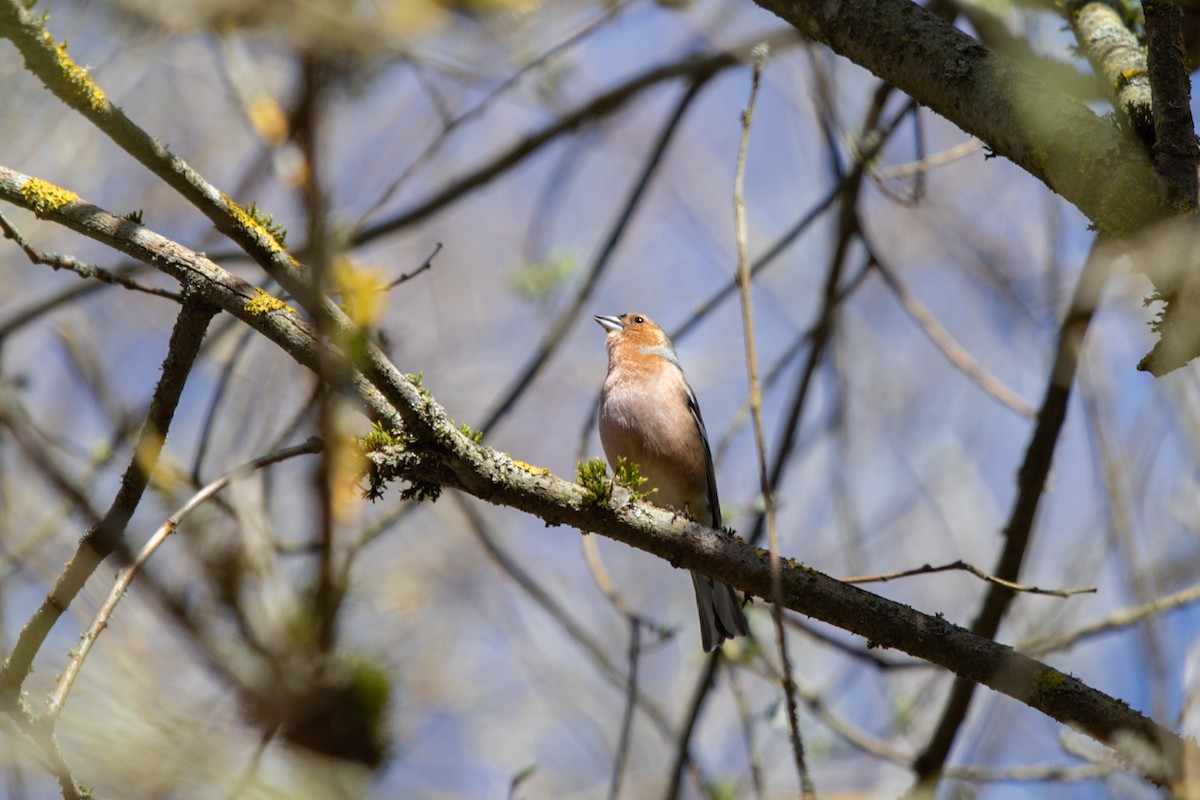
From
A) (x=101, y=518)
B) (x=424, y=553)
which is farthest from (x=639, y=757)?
(x=101, y=518)

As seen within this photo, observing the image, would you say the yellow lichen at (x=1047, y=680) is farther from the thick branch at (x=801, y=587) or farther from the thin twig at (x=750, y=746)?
the thin twig at (x=750, y=746)

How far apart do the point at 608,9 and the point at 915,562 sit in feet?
25.9

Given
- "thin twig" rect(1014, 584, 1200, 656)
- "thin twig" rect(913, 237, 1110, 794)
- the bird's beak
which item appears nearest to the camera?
"thin twig" rect(913, 237, 1110, 794)

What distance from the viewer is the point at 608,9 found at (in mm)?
6078

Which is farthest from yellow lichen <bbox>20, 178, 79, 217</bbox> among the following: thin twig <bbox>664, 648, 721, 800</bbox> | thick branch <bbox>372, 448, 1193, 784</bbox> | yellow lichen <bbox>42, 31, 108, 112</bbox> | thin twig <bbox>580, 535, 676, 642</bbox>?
thin twig <bbox>664, 648, 721, 800</bbox>

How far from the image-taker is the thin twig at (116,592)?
2.87 m

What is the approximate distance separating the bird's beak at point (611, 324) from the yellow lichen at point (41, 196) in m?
5.03

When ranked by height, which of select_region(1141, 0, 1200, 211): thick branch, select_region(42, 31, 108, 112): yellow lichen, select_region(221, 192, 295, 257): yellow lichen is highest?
select_region(1141, 0, 1200, 211): thick branch

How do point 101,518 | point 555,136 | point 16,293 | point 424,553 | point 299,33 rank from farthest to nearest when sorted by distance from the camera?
point 424,553
point 16,293
point 555,136
point 101,518
point 299,33

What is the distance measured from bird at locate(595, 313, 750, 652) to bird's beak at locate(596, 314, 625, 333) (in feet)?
3.04

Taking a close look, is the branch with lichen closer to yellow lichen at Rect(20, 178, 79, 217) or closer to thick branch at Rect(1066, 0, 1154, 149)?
yellow lichen at Rect(20, 178, 79, 217)

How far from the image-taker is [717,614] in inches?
243

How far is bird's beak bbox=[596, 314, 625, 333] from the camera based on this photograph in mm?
8117

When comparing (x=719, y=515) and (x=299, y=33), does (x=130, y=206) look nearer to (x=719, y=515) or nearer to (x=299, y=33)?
(x=719, y=515)
